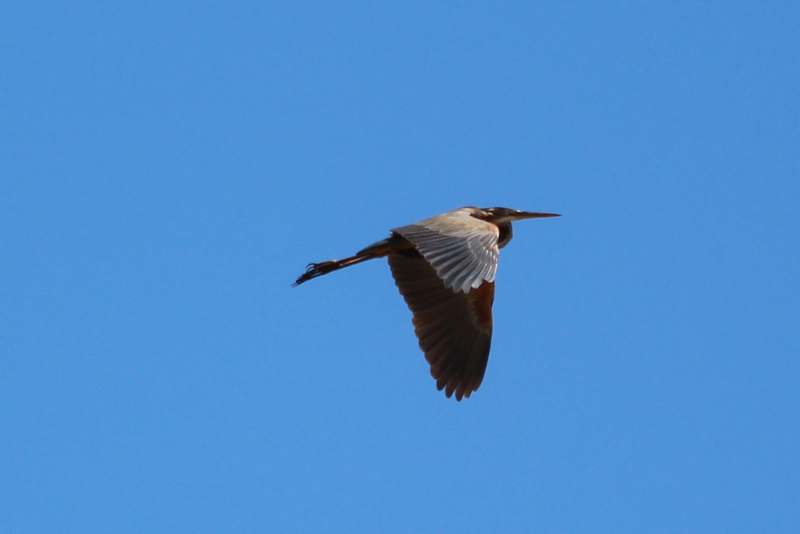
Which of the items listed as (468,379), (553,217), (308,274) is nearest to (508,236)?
(553,217)

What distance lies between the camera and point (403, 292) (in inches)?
417

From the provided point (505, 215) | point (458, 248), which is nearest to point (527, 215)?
point (505, 215)

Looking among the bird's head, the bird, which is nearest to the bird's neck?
the bird's head

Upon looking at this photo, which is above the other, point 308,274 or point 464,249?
point 308,274

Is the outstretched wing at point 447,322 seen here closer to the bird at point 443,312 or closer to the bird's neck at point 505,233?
the bird at point 443,312

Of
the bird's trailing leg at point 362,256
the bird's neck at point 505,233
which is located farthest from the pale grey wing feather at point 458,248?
the bird's neck at point 505,233

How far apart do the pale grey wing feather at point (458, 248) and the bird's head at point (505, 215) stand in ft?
3.87

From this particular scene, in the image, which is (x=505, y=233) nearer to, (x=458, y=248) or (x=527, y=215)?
(x=527, y=215)

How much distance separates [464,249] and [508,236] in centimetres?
279

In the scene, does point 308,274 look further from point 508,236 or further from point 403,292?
point 508,236

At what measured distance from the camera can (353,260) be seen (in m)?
10.0

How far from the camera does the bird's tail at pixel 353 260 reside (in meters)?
9.93

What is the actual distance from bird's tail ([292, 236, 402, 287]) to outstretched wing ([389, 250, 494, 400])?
0.41 metres

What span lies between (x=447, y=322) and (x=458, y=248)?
85.9 inches
